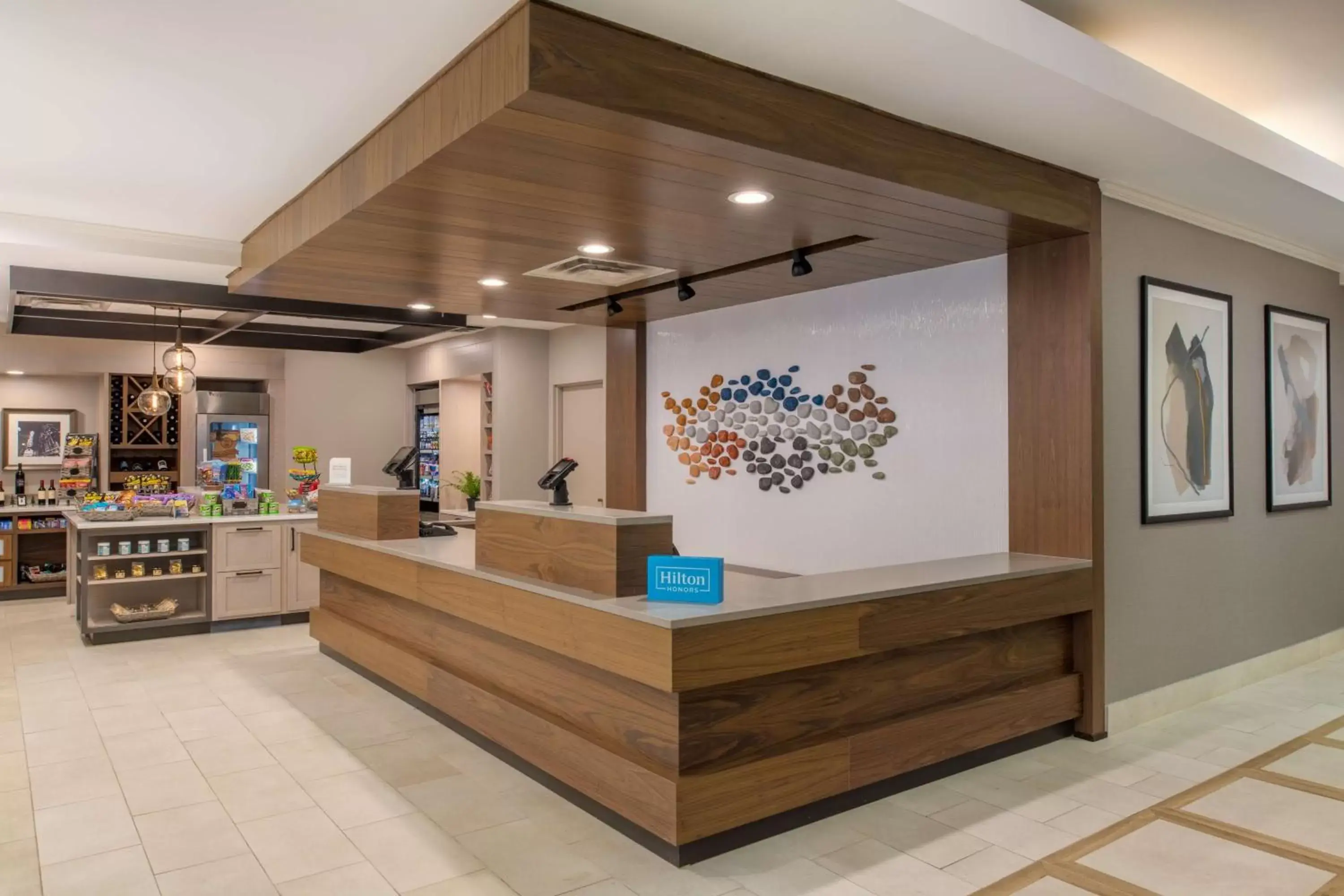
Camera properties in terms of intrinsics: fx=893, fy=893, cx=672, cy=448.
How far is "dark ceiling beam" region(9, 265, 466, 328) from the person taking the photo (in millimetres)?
6031

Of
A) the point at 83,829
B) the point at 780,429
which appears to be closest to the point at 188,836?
the point at 83,829

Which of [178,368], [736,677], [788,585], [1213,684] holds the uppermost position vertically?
[178,368]

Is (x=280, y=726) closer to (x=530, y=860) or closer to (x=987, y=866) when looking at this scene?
(x=530, y=860)

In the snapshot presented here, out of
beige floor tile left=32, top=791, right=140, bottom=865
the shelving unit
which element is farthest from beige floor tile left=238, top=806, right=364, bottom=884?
the shelving unit

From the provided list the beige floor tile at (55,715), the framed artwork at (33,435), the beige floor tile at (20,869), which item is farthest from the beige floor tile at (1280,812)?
the framed artwork at (33,435)

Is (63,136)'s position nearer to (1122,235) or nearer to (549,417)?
(1122,235)

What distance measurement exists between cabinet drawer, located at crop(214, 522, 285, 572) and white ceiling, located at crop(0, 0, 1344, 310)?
110 inches

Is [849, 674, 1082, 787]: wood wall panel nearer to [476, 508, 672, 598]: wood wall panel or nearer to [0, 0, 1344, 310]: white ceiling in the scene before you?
[476, 508, 672, 598]: wood wall panel

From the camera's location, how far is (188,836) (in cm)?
318

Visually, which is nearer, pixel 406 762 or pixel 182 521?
pixel 406 762

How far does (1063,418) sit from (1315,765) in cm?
183

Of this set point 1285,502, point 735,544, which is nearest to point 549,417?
point 735,544

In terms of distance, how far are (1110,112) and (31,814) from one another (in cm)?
478

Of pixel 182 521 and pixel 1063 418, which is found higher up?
pixel 1063 418
